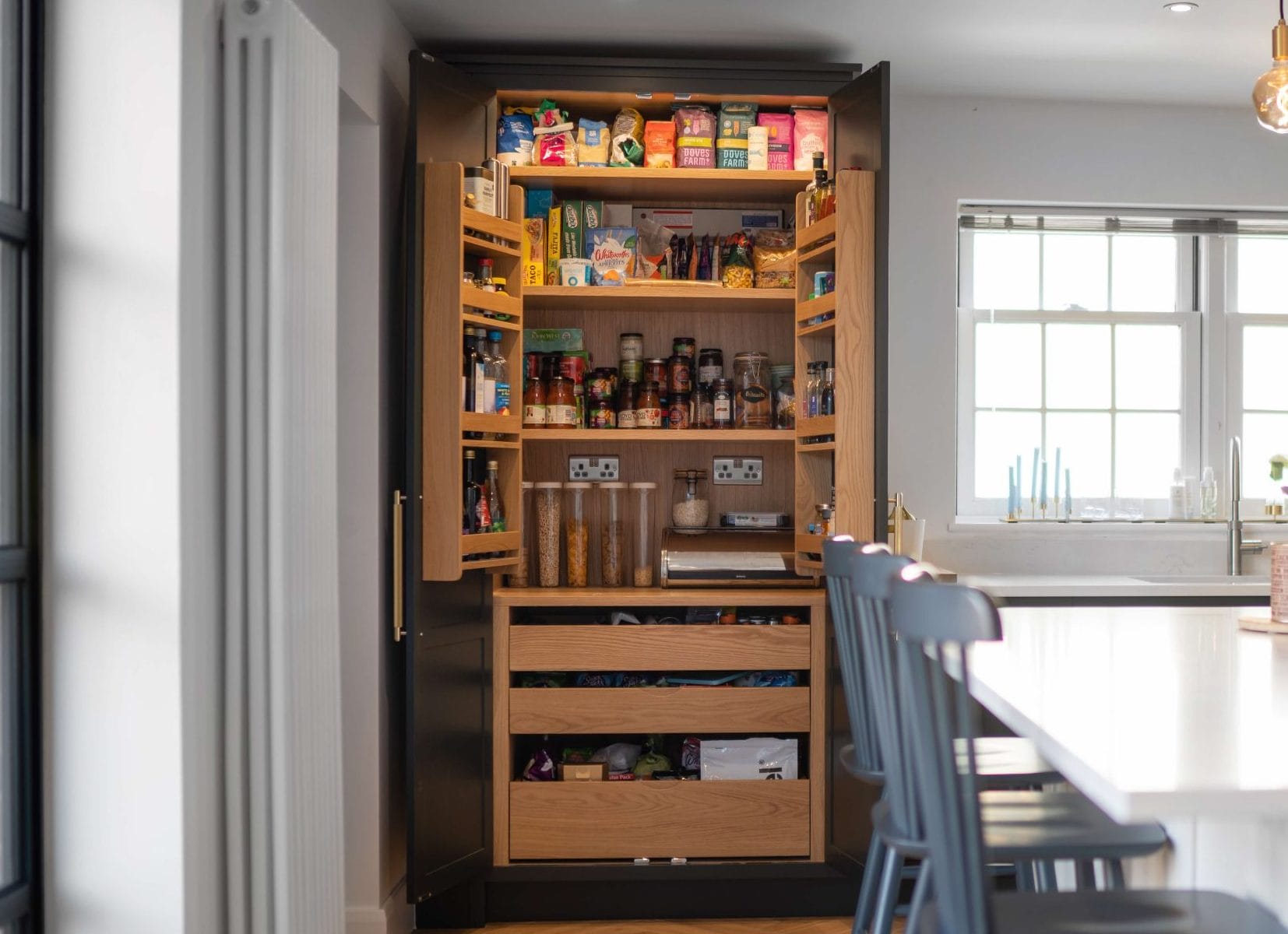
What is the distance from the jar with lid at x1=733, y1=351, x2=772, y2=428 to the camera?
3.50 metres

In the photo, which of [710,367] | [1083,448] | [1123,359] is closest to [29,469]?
[710,367]

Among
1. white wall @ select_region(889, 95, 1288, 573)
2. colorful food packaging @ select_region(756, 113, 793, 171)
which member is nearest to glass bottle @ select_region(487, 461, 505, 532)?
colorful food packaging @ select_region(756, 113, 793, 171)

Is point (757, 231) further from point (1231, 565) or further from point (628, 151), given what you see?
point (1231, 565)

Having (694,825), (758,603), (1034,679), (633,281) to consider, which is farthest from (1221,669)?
(633,281)

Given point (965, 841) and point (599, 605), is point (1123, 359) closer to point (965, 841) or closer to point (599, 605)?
point (599, 605)

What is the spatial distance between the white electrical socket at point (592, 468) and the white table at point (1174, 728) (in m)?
1.66

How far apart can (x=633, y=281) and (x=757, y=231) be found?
18.1 inches

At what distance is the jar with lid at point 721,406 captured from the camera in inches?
137

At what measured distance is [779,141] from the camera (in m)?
3.42

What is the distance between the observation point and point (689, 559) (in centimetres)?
335

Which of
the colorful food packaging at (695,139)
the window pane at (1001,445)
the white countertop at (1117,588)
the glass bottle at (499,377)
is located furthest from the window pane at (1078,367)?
the glass bottle at (499,377)

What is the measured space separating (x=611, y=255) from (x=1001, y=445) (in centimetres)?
156

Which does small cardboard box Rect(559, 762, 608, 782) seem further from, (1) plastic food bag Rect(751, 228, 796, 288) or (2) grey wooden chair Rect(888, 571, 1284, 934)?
(2) grey wooden chair Rect(888, 571, 1284, 934)

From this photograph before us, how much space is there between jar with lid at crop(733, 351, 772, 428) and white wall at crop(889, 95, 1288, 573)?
0.53m
